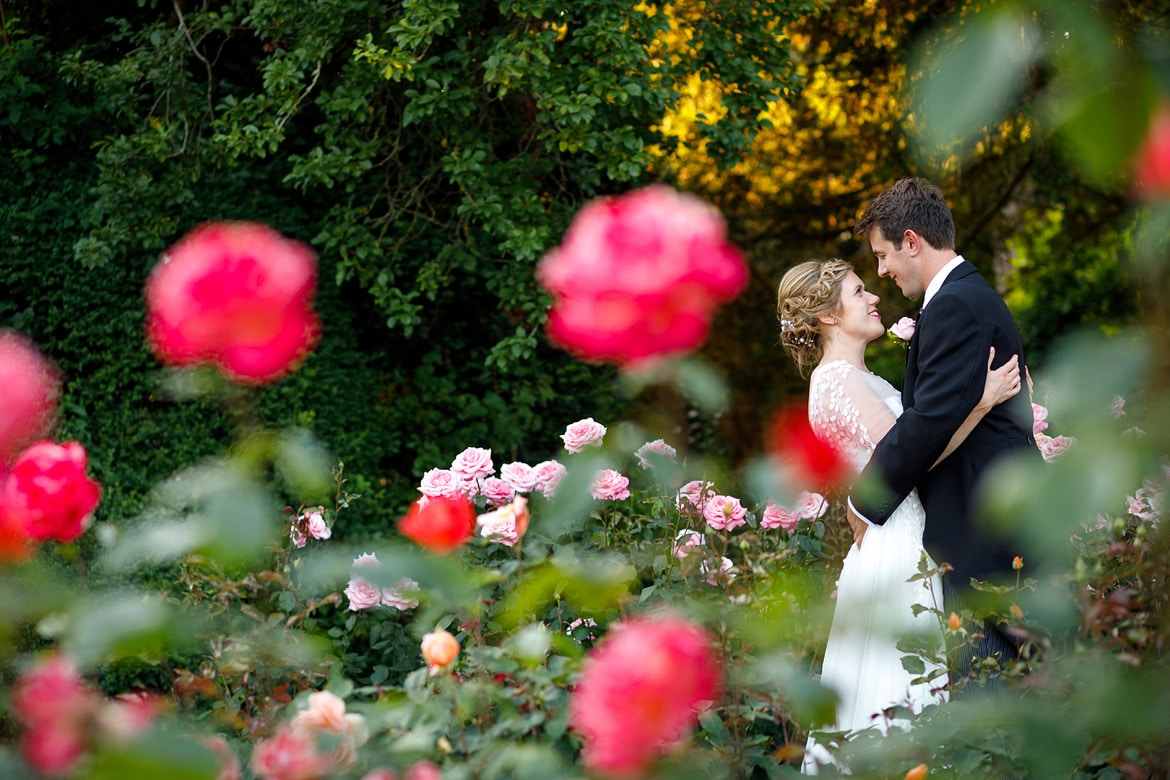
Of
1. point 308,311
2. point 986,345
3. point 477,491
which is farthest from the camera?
point 477,491

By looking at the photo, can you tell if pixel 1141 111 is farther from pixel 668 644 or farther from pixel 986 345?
pixel 986 345

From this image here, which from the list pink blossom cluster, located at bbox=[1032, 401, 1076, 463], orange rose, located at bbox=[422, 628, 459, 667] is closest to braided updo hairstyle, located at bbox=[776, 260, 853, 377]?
pink blossom cluster, located at bbox=[1032, 401, 1076, 463]

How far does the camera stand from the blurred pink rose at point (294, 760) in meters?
1.29

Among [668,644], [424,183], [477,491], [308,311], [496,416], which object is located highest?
[424,183]

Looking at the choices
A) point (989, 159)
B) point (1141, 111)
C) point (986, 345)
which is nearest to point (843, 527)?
point (986, 345)

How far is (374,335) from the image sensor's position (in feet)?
21.4

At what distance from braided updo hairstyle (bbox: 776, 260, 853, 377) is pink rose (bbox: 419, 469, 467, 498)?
1.05 metres

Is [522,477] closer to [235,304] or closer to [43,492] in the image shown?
[43,492]

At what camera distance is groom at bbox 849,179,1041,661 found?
2.55m

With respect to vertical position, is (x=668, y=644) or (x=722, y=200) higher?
(x=722, y=200)

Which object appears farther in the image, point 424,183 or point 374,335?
point 374,335

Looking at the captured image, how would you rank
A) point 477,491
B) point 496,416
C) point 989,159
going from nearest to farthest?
point 477,491, point 496,416, point 989,159

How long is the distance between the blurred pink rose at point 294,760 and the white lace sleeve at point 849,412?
74.7 inches

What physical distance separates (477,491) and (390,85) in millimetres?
3136
